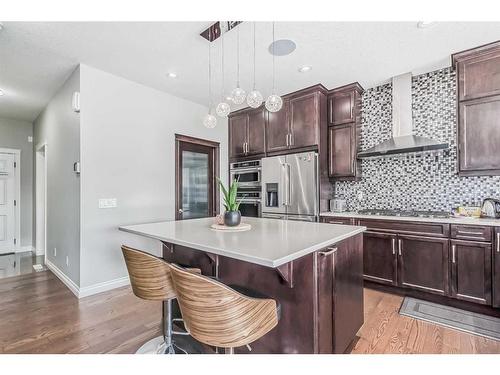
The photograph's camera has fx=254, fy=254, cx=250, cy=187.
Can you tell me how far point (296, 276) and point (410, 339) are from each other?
1.36 metres

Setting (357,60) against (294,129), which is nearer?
(357,60)

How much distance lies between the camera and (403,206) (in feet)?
11.1

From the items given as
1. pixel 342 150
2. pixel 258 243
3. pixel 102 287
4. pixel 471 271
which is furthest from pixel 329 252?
pixel 102 287

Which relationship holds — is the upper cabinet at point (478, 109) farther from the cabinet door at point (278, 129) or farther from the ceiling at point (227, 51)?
the cabinet door at point (278, 129)

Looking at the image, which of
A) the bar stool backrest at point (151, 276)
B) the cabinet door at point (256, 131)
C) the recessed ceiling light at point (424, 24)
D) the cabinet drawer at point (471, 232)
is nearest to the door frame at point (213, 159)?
the cabinet door at point (256, 131)

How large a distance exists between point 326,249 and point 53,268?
4.06 metres

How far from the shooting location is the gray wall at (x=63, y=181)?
2979 mm

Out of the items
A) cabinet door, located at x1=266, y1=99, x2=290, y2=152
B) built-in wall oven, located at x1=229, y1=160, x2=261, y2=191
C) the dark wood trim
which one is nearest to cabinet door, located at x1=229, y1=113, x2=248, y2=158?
built-in wall oven, located at x1=229, y1=160, x2=261, y2=191

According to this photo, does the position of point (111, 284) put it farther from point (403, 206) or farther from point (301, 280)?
point (403, 206)

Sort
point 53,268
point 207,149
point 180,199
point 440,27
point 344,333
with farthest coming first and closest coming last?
1. point 207,149
2. point 180,199
3. point 53,268
4. point 440,27
5. point 344,333

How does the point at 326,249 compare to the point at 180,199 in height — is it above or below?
below

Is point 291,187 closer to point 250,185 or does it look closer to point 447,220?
point 250,185

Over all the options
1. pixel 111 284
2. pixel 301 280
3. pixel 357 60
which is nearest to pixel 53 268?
pixel 111 284

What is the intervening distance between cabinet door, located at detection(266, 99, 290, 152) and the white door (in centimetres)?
510
